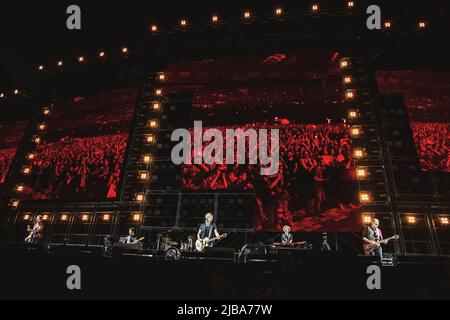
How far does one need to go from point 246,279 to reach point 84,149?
8.39 meters

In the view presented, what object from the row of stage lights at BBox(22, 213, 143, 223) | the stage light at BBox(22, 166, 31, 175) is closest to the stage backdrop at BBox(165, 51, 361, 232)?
the row of stage lights at BBox(22, 213, 143, 223)

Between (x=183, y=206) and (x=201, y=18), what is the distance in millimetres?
7058

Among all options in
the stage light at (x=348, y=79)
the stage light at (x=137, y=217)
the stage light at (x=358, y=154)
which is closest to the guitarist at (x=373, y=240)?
the stage light at (x=358, y=154)

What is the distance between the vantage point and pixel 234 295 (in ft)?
15.4

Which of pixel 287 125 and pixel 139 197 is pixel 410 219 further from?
pixel 139 197

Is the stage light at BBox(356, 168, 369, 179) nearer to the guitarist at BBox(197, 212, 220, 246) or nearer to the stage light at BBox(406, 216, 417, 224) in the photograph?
the stage light at BBox(406, 216, 417, 224)

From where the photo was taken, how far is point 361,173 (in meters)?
8.29

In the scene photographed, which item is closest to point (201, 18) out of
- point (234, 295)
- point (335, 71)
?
point (335, 71)

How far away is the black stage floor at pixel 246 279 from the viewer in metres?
4.41

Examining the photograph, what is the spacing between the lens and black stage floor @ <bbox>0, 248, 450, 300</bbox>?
441 centimetres

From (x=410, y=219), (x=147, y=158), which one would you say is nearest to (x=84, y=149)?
(x=147, y=158)

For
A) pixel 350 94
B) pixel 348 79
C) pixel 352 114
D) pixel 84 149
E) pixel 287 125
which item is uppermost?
pixel 348 79

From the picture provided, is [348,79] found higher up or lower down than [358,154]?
higher up

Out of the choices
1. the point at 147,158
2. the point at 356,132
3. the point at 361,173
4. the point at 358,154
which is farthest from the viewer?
the point at 147,158
